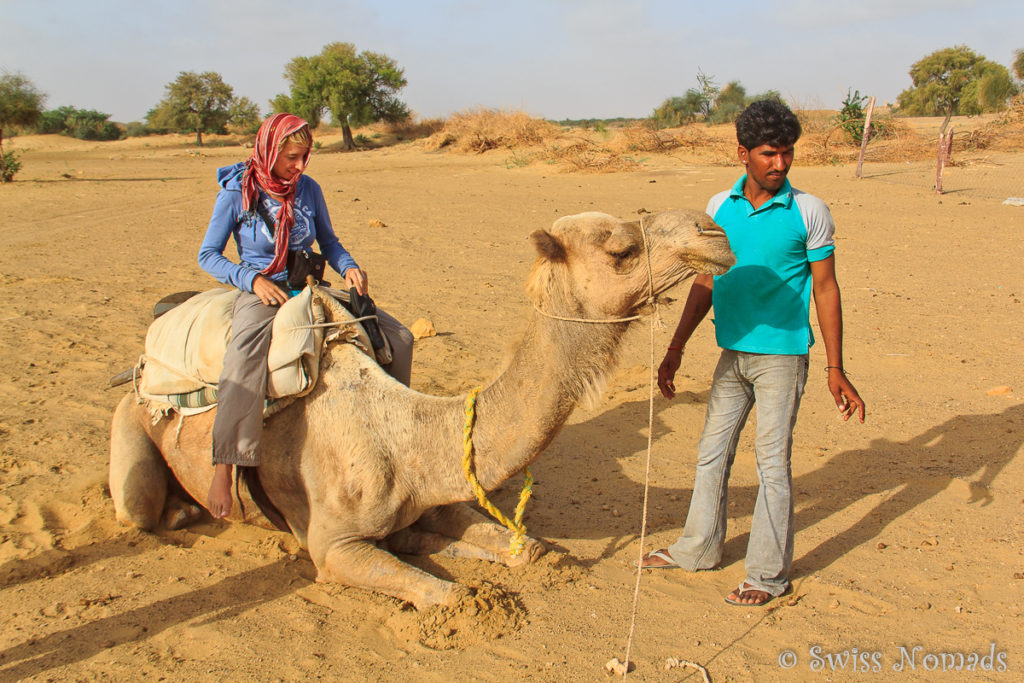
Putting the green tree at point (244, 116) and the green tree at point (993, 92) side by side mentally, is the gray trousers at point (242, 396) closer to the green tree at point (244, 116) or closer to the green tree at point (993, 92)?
the green tree at point (993, 92)

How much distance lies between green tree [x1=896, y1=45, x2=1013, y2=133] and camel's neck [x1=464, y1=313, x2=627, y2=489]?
133 ft

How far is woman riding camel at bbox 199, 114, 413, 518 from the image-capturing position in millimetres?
3895

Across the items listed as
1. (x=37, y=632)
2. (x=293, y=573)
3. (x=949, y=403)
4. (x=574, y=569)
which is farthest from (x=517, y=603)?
(x=949, y=403)

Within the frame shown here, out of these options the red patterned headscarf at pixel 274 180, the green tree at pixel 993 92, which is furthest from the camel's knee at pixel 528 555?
the green tree at pixel 993 92

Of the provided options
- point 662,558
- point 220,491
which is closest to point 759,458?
point 662,558

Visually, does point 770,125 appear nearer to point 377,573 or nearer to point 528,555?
point 528,555

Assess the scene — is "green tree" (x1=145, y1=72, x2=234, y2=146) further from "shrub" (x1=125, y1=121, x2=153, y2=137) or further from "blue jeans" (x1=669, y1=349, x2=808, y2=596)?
"blue jeans" (x1=669, y1=349, x2=808, y2=596)

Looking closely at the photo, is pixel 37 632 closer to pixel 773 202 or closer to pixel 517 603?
pixel 517 603

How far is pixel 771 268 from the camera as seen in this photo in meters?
3.67

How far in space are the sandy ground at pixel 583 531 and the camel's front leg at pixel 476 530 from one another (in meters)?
0.10

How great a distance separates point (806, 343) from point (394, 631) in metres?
2.42

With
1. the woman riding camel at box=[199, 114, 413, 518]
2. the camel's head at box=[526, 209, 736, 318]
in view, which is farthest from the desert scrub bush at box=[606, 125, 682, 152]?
the camel's head at box=[526, 209, 736, 318]

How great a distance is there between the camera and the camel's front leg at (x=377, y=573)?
3801 millimetres

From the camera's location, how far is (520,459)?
3.64 metres
